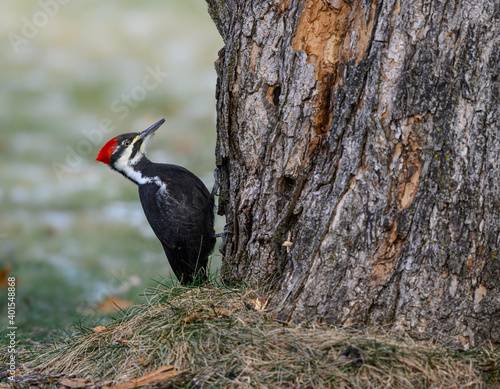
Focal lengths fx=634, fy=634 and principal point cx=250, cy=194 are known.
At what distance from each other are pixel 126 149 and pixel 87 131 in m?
4.16

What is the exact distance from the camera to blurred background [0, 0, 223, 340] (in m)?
6.36

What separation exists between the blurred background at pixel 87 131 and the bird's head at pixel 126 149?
100cm

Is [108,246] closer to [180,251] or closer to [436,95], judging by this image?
[180,251]

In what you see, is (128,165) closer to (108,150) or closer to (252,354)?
(108,150)

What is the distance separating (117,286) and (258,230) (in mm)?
3167

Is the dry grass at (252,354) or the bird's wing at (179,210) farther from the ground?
the bird's wing at (179,210)
